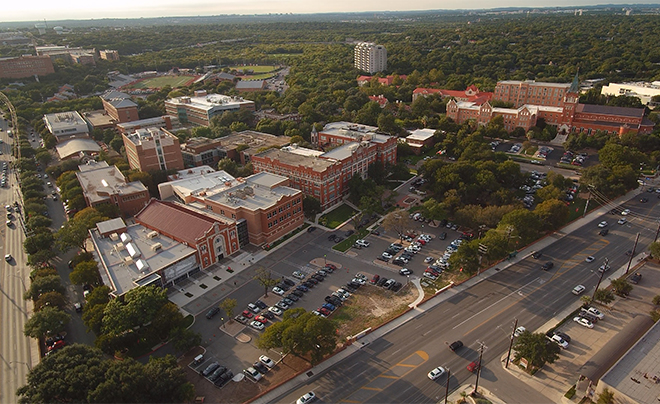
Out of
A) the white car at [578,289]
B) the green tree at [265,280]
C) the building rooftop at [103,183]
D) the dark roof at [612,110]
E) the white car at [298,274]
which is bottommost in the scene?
the white car at [298,274]

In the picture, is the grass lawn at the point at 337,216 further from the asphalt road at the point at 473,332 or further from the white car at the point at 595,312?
the white car at the point at 595,312

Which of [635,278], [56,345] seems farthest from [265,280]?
[635,278]

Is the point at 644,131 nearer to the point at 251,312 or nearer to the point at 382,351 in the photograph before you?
the point at 382,351

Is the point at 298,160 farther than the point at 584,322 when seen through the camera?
Yes

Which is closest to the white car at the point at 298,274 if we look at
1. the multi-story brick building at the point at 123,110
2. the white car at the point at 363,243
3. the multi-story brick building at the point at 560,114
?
the white car at the point at 363,243

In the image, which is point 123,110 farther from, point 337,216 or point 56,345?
point 56,345

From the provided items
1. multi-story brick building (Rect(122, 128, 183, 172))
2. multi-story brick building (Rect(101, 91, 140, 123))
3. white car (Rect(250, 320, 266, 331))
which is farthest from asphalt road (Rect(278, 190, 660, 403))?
multi-story brick building (Rect(101, 91, 140, 123))

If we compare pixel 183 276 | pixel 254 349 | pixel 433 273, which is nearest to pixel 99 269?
pixel 183 276

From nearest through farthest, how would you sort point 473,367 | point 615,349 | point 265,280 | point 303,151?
1. point 473,367
2. point 615,349
3. point 265,280
4. point 303,151
